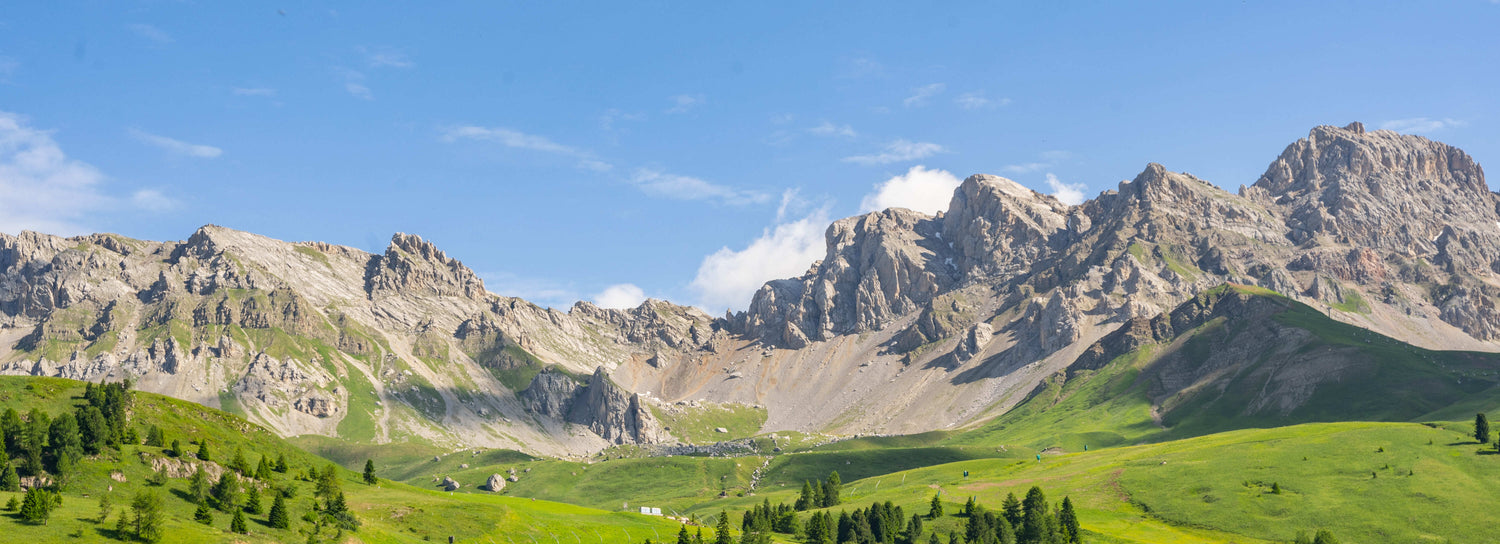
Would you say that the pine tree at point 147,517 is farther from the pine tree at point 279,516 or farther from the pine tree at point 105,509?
the pine tree at point 279,516

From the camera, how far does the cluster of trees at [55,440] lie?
131 m

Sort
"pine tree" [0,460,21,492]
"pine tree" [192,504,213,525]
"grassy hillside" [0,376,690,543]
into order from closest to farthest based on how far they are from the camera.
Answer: "grassy hillside" [0,376,690,543] → "pine tree" [0,460,21,492] → "pine tree" [192,504,213,525]

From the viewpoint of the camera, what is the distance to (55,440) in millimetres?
135625

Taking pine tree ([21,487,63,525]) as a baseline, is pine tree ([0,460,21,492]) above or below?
above

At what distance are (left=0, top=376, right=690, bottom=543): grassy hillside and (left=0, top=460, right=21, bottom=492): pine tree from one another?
3.01m

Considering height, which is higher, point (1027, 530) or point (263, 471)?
point (263, 471)

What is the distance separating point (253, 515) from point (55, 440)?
24556mm

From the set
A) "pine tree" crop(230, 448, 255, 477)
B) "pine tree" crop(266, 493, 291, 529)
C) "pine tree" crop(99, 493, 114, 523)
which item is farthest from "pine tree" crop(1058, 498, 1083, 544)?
"pine tree" crop(99, 493, 114, 523)

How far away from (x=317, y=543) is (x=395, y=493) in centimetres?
4365

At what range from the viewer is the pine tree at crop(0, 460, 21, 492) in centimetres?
12762

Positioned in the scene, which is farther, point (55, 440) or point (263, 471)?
point (263, 471)

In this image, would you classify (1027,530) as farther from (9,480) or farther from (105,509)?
(9,480)

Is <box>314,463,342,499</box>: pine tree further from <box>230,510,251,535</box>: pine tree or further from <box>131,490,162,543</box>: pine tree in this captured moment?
<box>131,490,162,543</box>: pine tree

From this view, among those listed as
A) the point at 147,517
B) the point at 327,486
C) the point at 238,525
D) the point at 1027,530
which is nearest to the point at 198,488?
the point at 238,525
